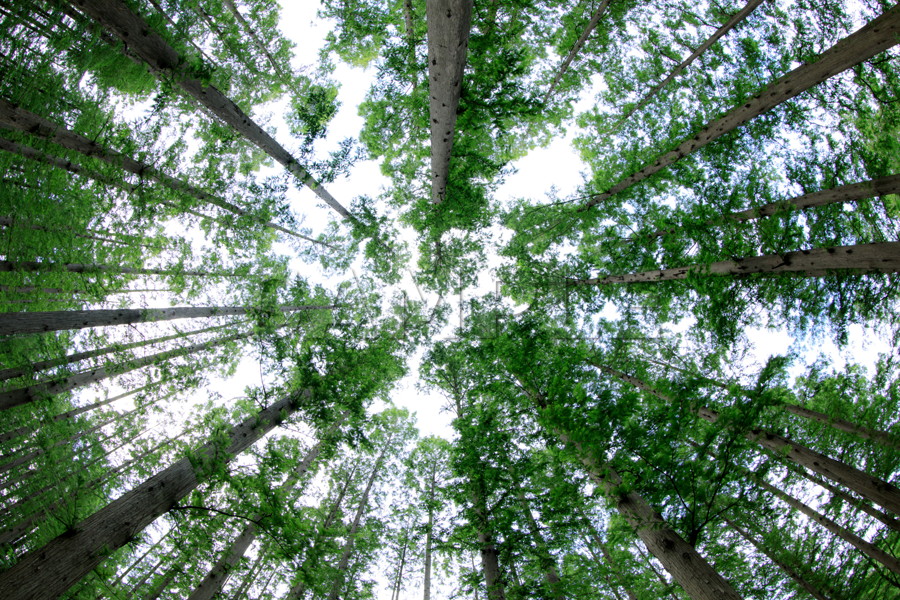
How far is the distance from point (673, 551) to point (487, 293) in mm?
7417

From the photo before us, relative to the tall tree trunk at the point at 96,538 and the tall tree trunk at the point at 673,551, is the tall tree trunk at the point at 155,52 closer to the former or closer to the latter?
the tall tree trunk at the point at 96,538

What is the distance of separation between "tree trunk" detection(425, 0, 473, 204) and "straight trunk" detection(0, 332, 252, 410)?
8279 millimetres

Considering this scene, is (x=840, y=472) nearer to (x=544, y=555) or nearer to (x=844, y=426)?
(x=844, y=426)

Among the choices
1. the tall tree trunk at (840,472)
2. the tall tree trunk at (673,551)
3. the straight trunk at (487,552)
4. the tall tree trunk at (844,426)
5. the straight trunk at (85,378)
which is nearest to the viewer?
the tall tree trunk at (673,551)

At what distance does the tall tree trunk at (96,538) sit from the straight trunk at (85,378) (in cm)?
335

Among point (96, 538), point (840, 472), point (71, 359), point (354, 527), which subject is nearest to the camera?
point (96, 538)

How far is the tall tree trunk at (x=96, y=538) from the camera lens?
11.2 feet

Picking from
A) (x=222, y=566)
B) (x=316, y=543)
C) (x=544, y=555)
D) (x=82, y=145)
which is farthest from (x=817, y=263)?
→ (x=222, y=566)

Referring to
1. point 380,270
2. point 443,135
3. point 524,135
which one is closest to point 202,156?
point 380,270

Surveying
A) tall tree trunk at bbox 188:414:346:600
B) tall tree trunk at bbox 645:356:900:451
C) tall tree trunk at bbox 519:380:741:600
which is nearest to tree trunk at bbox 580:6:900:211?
tall tree trunk at bbox 645:356:900:451

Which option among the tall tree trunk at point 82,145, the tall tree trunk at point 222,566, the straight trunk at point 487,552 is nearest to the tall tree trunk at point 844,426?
the straight trunk at point 487,552

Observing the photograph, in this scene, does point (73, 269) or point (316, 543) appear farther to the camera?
point (73, 269)

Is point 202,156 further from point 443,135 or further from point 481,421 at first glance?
point 481,421

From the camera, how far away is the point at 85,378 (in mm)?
9914
